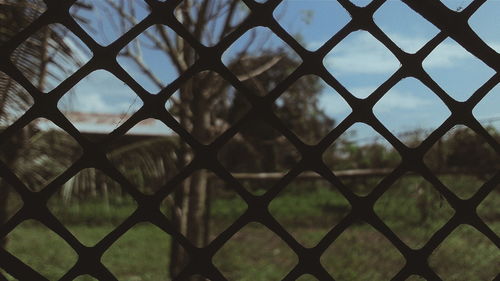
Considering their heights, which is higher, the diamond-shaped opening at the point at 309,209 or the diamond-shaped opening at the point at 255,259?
the diamond-shaped opening at the point at 309,209

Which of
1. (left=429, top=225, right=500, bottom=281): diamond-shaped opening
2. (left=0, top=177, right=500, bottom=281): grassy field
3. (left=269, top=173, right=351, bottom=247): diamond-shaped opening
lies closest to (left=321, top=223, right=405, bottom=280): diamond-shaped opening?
(left=0, top=177, right=500, bottom=281): grassy field

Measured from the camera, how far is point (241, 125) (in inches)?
36.3

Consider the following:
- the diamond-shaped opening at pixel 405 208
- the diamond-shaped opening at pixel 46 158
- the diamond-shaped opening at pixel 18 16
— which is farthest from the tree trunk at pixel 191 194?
the diamond-shaped opening at pixel 18 16

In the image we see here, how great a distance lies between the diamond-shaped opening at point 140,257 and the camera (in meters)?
5.44

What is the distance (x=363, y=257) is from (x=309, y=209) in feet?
9.96


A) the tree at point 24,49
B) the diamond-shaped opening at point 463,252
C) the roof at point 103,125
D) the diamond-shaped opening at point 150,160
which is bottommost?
the diamond-shaped opening at point 463,252

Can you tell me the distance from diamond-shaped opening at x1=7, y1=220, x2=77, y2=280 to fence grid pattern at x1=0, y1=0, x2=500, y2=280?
3.85m

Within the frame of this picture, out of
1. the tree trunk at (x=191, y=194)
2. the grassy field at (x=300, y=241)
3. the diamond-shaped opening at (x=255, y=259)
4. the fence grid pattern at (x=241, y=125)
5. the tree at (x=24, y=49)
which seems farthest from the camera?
the diamond-shaped opening at (x=255, y=259)

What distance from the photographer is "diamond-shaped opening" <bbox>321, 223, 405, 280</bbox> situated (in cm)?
415

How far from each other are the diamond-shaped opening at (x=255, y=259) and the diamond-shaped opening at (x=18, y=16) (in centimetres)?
354

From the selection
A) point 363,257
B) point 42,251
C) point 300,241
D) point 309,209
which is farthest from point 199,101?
point 309,209

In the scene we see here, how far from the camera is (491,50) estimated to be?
1.06 meters

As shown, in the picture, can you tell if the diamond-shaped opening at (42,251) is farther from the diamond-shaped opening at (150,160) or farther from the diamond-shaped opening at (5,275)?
the diamond-shaped opening at (5,275)

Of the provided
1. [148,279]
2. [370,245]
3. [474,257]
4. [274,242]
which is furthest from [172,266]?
[274,242]
